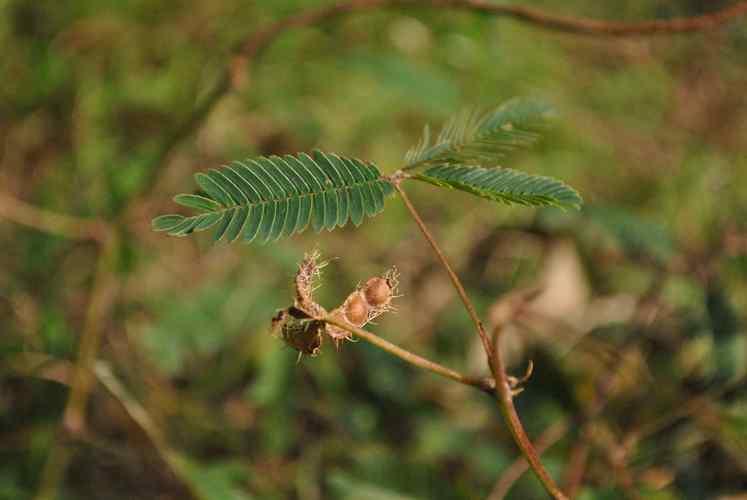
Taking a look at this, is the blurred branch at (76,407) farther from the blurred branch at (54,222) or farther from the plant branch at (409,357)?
the plant branch at (409,357)

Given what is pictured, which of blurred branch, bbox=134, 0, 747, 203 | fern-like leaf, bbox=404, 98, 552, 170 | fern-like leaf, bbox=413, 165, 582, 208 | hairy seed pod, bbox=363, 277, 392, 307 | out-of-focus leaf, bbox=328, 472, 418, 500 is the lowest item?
out-of-focus leaf, bbox=328, 472, 418, 500

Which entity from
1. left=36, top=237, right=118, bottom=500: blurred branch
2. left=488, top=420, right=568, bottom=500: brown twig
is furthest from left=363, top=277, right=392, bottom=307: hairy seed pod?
left=36, top=237, right=118, bottom=500: blurred branch

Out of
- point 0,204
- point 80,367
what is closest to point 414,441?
point 80,367

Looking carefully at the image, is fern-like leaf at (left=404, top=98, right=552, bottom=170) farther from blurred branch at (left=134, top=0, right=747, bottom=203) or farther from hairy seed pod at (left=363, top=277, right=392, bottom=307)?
blurred branch at (left=134, top=0, right=747, bottom=203)

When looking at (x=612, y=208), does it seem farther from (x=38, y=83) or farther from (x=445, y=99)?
(x=38, y=83)

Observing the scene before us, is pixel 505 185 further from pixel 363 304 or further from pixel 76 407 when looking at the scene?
pixel 76 407

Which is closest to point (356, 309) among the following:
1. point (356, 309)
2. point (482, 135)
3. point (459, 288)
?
point (356, 309)
